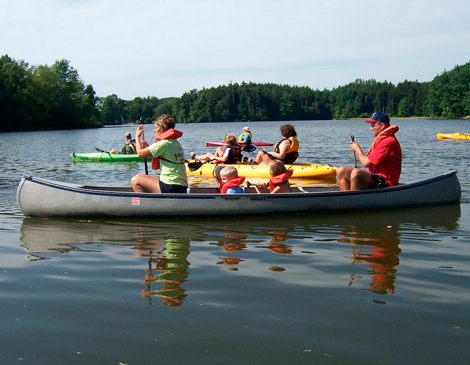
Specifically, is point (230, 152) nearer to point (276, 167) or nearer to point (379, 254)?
point (276, 167)

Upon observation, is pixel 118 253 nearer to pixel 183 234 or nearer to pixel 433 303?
pixel 183 234

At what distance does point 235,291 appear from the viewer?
4.48 m

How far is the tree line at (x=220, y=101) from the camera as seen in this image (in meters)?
68.6

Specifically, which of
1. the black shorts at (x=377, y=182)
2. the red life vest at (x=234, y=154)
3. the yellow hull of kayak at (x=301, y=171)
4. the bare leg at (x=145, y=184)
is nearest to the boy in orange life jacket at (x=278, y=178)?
the black shorts at (x=377, y=182)

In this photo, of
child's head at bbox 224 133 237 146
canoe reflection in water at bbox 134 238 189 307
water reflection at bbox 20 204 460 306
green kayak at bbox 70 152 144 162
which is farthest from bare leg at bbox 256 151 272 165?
green kayak at bbox 70 152 144 162

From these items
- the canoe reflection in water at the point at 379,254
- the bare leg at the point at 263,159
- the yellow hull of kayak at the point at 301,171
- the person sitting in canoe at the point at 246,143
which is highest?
the person sitting in canoe at the point at 246,143

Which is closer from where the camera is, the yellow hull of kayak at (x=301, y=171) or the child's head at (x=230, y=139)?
the yellow hull of kayak at (x=301, y=171)

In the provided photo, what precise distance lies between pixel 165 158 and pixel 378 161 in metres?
3.15

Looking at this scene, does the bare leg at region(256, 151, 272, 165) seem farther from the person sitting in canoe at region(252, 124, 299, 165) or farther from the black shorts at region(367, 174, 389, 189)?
the black shorts at region(367, 174, 389, 189)

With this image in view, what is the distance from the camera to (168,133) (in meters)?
Result: 7.02

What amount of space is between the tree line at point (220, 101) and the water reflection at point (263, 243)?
40.5 m

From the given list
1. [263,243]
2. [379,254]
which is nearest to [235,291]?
[263,243]

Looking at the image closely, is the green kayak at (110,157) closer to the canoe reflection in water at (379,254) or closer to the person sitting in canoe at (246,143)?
the person sitting in canoe at (246,143)

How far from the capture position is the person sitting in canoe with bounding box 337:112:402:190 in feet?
24.9
